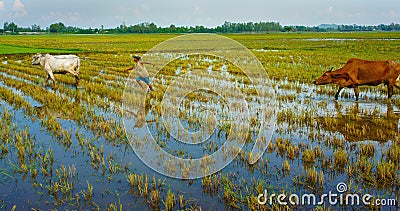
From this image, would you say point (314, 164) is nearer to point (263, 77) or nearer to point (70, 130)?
point (70, 130)

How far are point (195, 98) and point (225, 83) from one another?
248 centimetres

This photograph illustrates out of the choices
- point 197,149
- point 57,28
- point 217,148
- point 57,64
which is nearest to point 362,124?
point 217,148

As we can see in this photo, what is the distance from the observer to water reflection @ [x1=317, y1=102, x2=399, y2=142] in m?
6.05

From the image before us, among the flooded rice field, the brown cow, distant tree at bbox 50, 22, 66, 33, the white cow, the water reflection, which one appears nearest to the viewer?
the flooded rice field

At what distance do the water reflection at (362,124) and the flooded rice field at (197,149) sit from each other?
0.02 meters

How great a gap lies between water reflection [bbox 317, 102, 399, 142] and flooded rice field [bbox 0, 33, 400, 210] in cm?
2

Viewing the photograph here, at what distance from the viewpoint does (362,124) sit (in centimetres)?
677

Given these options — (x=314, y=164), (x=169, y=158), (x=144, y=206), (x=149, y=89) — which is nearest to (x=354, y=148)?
(x=314, y=164)

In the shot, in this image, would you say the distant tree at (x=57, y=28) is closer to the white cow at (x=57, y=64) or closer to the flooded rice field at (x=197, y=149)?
the white cow at (x=57, y=64)

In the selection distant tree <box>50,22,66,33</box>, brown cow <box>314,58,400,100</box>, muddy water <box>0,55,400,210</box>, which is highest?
distant tree <box>50,22,66,33</box>

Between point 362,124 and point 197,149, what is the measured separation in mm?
3152

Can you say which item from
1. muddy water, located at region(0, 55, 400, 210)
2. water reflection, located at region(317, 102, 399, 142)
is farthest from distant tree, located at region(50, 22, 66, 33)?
water reflection, located at region(317, 102, 399, 142)

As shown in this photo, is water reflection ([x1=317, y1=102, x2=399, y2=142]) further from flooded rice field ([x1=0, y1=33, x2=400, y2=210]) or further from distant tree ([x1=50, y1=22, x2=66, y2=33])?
distant tree ([x1=50, y1=22, x2=66, y2=33])

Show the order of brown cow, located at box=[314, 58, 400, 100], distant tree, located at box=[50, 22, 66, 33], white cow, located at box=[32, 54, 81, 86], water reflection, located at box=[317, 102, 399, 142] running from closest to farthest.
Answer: water reflection, located at box=[317, 102, 399, 142] < brown cow, located at box=[314, 58, 400, 100] < white cow, located at box=[32, 54, 81, 86] < distant tree, located at box=[50, 22, 66, 33]
